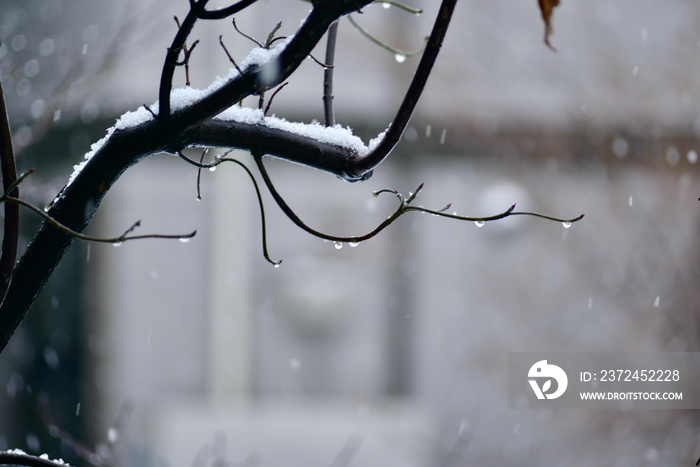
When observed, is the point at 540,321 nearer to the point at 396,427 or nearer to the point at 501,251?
the point at 501,251

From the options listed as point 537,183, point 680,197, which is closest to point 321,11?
point 537,183

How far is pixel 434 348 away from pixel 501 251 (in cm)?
111

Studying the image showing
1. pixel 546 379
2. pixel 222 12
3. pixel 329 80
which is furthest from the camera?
pixel 546 379

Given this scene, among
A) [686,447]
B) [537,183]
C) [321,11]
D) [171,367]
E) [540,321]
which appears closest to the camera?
[321,11]

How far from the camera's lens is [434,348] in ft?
17.1

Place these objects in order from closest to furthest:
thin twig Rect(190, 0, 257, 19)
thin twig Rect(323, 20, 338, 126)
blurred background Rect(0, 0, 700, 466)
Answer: thin twig Rect(190, 0, 257, 19), thin twig Rect(323, 20, 338, 126), blurred background Rect(0, 0, 700, 466)

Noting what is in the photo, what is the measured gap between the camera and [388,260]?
5.16m

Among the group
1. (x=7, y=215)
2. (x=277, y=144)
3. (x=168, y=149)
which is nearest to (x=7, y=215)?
(x=7, y=215)

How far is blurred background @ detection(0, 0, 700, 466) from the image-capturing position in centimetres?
354

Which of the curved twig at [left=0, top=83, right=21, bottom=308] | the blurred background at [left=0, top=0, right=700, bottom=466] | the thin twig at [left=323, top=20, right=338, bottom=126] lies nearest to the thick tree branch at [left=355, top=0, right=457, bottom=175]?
the thin twig at [left=323, top=20, right=338, bottom=126]

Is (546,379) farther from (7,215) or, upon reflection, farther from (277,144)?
(7,215)

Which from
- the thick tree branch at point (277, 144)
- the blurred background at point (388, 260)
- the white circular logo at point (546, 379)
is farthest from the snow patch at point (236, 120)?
the white circular logo at point (546, 379)

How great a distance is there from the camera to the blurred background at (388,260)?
3539mm

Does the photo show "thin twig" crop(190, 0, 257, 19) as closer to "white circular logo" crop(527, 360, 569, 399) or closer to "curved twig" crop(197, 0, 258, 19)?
"curved twig" crop(197, 0, 258, 19)
